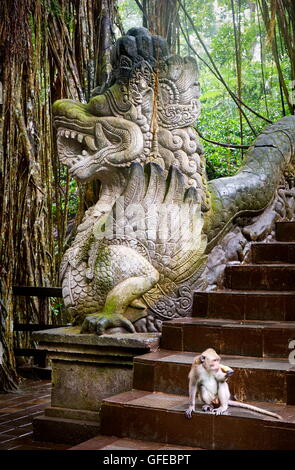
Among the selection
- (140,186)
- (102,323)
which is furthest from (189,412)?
(140,186)

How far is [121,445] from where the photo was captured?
311 centimetres

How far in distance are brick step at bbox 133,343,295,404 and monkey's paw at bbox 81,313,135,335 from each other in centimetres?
32

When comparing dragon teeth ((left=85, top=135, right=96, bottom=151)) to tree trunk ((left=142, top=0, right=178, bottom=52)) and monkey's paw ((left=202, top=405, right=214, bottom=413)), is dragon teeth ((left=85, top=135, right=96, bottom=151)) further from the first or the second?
monkey's paw ((left=202, top=405, right=214, bottom=413))

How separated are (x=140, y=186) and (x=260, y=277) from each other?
1.18 meters

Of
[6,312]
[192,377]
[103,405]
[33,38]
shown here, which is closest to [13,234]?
[6,312]

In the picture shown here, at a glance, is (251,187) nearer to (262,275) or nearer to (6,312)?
(262,275)

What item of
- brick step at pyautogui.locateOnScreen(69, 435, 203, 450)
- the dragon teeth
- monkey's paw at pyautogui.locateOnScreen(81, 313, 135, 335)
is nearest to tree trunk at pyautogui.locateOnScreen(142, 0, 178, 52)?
the dragon teeth

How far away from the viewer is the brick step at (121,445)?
304 centimetres

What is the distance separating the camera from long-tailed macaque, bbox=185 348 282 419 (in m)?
2.95

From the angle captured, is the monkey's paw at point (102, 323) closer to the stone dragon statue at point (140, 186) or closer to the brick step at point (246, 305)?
the stone dragon statue at point (140, 186)

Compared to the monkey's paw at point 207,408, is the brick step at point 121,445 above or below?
below

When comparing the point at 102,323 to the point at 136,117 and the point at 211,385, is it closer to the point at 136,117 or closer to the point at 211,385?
the point at 211,385

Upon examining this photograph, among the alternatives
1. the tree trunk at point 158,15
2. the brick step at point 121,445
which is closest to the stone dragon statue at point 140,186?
the tree trunk at point 158,15

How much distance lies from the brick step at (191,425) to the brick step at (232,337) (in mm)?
500
